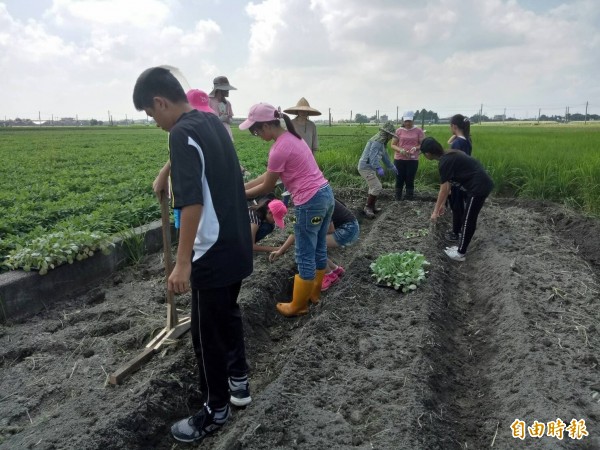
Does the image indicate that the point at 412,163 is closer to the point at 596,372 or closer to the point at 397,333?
the point at 397,333

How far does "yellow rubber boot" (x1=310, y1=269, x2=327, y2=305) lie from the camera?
431 cm

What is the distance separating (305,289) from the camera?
405cm

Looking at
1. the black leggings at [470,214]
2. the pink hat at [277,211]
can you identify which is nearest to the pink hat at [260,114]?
the pink hat at [277,211]

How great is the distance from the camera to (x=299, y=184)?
3723mm

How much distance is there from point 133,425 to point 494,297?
3.27m

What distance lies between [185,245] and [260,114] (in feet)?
4.80

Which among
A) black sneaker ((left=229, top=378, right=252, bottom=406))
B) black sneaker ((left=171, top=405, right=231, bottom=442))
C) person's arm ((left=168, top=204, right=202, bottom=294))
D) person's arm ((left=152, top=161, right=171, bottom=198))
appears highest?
person's arm ((left=152, top=161, right=171, bottom=198))

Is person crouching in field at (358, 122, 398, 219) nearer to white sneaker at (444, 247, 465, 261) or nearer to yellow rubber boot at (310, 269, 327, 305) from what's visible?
white sneaker at (444, 247, 465, 261)

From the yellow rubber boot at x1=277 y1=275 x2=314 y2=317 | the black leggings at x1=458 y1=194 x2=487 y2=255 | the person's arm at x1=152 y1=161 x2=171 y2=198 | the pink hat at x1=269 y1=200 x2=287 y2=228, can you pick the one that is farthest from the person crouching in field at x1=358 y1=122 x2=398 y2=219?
the person's arm at x1=152 y1=161 x2=171 y2=198

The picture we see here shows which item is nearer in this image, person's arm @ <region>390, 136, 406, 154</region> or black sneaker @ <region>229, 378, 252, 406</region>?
black sneaker @ <region>229, 378, 252, 406</region>

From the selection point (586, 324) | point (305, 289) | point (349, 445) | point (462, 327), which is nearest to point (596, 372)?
point (586, 324)

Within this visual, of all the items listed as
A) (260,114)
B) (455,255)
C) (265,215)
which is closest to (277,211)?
(265,215)

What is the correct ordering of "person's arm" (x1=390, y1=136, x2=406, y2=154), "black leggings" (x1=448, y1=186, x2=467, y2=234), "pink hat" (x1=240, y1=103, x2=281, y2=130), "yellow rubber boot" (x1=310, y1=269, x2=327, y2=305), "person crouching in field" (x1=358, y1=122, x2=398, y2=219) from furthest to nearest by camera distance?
"person's arm" (x1=390, y1=136, x2=406, y2=154), "person crouching in field" (x1=358, y1=122, x2=398, y2=219), "black leggings" (x1=448, y1=186, x2=467, y2=234), "yellow rubber boot" (x1=310, y1=269, x2=327, y2=305), "pink hat" (x1=240, y1=103, x2=281, y2=130)

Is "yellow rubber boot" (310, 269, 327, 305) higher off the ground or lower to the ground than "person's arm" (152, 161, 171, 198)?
lower
